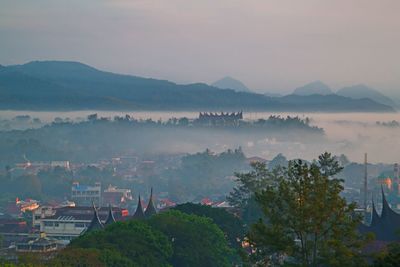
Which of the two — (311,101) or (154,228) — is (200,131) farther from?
(154,228)

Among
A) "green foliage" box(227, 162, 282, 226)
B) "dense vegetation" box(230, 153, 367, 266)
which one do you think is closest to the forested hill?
"green foliage" box(227, 162, 282, 226)

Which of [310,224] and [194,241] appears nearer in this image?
[310,224]

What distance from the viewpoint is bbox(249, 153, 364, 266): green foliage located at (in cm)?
1184

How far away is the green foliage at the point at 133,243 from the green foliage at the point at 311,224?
5.41 meters

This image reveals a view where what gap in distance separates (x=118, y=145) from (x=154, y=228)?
6416 centimetres

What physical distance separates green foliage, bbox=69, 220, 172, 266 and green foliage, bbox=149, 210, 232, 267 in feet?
1.46

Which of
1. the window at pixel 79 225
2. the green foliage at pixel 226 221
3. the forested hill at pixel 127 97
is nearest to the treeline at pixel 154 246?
the green foliage at pixel 226 221

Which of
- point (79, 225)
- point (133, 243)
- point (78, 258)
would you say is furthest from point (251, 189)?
point (78, 258)

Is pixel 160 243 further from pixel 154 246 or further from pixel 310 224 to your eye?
pixel 310 224

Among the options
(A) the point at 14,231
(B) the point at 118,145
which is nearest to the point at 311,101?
(B) the point at 118,145

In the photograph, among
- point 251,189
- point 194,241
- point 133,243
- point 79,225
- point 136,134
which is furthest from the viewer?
point 136,134

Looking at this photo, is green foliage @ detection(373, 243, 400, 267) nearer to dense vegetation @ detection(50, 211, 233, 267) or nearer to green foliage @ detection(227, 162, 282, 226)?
dense vegetation @ detection(50, 211, 233, 267)

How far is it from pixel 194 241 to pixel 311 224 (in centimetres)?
782

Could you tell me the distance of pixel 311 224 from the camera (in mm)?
11977
